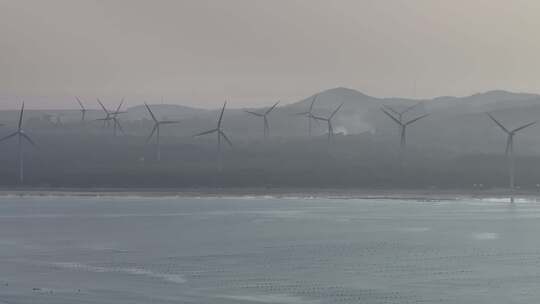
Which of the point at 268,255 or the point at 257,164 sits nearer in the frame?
the point at 268,255

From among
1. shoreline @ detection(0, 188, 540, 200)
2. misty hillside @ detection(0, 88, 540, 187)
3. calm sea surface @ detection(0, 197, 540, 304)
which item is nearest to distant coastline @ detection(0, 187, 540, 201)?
shoreline @ detection(0, 188, 540, 200)

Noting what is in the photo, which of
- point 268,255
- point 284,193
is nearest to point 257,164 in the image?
point 284,193

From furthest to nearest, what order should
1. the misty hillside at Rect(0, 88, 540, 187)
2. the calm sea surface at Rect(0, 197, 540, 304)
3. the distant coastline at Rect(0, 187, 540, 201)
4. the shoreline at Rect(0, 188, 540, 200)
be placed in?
the misty hillside at Rect(0, 88, 540, 187), the shoreline at Rect(0, 188, 540, 200), the distant coastline at Rect(0, 187, 540, 201), the calm sea surface at Rect(0, 197, 540, 304)

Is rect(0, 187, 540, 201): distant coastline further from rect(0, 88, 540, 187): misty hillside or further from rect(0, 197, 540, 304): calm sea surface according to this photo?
rect(0, 197, 540, 304): calm sea surface

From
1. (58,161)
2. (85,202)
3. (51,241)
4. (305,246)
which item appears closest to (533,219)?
(305,246)

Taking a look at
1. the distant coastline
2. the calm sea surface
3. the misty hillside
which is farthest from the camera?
the misty hillside

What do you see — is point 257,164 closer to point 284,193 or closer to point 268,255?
point 284,193

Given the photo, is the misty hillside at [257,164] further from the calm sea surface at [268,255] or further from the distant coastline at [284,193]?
the calm sea surface at [268,255]

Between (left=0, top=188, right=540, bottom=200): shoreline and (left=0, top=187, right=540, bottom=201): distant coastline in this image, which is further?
(left=0, top=188, right=540, bottom=200): shoreline

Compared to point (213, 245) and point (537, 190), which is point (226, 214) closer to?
point (213, 245)
